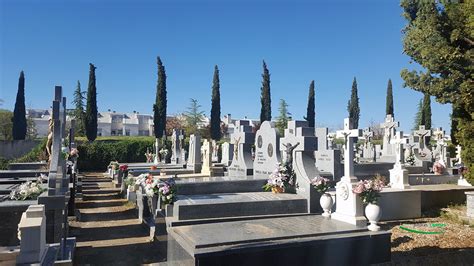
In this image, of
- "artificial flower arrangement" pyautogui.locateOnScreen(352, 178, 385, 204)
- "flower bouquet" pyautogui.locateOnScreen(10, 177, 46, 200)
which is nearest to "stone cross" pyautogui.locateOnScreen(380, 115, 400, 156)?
"artificial flower arrangement" pyautogui.locateOnScreen(352, 178, 385, 204)

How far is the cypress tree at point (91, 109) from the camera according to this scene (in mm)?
34938

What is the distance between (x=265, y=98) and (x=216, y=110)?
19.8ft

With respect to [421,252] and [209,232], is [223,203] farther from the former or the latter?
[421,252]

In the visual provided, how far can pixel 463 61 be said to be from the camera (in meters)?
11.3

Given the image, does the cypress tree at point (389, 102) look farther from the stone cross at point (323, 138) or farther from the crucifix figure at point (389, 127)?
the stone cross at point (323, 138)

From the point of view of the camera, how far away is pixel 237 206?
7344mm

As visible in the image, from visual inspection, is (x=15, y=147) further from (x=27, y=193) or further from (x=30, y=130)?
(x=27, y=193)

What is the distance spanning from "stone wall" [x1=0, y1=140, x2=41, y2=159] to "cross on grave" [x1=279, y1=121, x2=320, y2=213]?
114 ft

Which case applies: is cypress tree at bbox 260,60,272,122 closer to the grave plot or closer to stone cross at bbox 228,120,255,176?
stone cross at bbox 228,120,255,176

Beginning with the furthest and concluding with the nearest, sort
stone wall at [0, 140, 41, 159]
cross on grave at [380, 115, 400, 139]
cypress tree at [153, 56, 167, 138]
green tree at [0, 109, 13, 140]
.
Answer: green tree at [0, 109, 13, 140], cypress tree at [153, 56, 167, 138], stone wall at [0, 140, 41, 159], cross on grave at [380, 115, 400, 139]

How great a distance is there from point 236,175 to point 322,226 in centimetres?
645

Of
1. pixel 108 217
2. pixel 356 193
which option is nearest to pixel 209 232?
pixel 356 193

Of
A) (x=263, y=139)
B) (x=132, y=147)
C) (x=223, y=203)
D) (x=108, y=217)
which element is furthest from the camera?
(x=132, y=147)

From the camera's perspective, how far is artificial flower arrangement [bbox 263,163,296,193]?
352 inches
